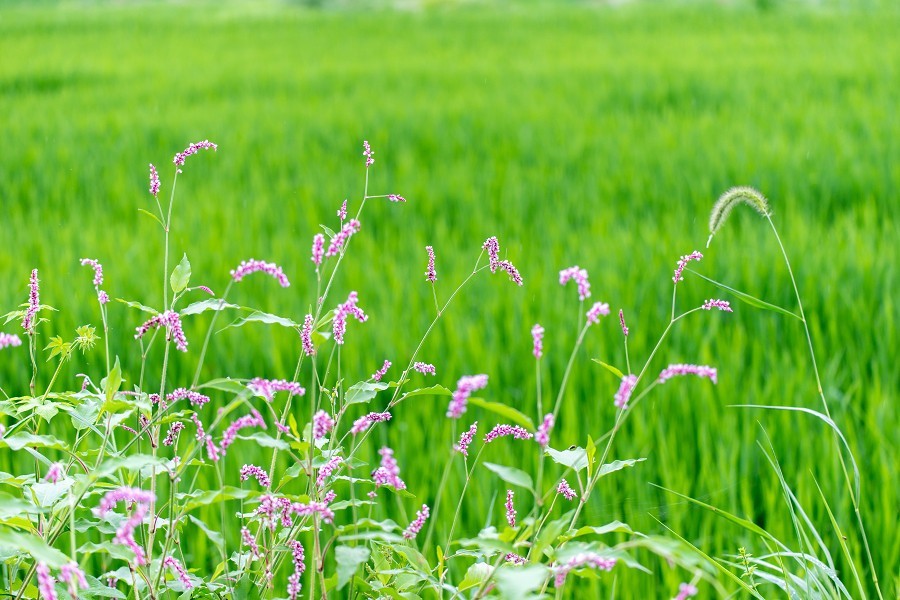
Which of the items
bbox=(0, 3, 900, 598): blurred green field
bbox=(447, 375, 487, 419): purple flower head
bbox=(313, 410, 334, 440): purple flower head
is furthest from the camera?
bbox=(0, 3, 900, 598): blurred green field

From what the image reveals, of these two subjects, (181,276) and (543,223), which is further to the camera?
(543,223)

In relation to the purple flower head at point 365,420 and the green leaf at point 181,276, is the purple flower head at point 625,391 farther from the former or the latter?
the green leaf at point 181,276

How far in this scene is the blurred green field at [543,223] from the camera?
2098 millimetres

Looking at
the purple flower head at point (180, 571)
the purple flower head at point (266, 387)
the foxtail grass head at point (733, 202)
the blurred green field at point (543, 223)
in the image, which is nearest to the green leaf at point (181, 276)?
the purple flower head at point (266, 387)

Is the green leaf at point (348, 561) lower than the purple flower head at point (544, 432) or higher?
lower

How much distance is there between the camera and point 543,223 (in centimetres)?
387

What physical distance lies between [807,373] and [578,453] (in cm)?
164

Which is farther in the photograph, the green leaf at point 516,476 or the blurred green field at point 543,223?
the blurred green field at point 543,223

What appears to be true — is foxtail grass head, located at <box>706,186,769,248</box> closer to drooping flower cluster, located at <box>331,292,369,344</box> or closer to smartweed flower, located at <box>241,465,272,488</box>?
drooping flower cluster, located at <box>331,292,369,344</box>

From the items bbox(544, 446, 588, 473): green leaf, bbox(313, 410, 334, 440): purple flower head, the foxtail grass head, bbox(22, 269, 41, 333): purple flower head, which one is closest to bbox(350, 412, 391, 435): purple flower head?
bbox(313, 410, 334, 440): purple flower head

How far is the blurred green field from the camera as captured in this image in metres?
2.10

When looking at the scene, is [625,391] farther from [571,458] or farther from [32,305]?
[32,305]

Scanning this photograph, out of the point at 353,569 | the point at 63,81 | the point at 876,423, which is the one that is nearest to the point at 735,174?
the point at 876,423

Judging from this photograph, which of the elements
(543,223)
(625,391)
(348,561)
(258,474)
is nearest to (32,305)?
(258,474)
